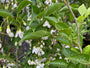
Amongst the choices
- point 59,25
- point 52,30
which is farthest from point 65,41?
point 52,30

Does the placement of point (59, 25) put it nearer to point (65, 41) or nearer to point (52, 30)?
point (65, 41)

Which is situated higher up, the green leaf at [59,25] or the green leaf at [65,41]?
the green leaf at [59,25]

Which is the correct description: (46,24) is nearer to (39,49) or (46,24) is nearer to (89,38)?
(39,49)

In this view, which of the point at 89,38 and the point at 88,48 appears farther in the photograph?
the point at 89,38

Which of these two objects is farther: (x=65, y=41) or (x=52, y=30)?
(x=52, y=30)

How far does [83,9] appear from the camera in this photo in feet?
1.53

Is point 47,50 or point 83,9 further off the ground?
point 83,9

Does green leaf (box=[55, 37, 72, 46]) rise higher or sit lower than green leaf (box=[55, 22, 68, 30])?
lower

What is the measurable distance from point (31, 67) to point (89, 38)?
2658 millimetres

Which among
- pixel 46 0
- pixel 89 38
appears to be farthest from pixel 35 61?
pixel 89 38

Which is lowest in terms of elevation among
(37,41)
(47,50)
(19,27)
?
(47,50)

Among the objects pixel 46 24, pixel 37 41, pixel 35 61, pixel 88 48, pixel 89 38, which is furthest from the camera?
pixel 89 38

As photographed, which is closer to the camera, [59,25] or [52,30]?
[59,25]

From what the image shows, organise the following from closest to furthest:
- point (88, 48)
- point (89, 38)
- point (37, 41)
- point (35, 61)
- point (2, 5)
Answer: point (88, 48) → point (37, 41) → point (35, 61) → point (2, 5) → point (89, 38)
